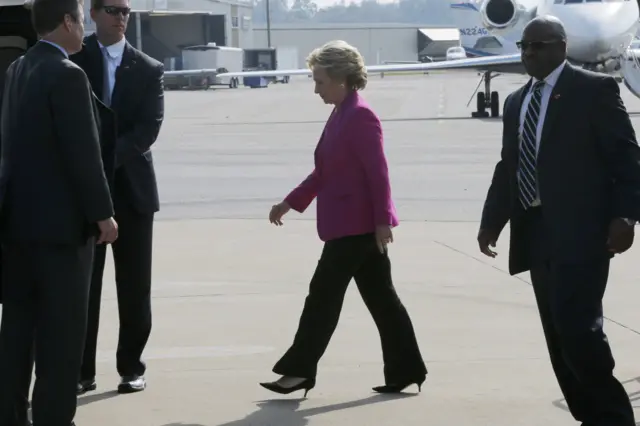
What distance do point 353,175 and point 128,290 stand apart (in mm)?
1317

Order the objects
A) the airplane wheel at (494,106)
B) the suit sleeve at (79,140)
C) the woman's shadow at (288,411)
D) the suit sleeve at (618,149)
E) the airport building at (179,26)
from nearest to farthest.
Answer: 1. the suit sleeve at (79,140)
2. the suit sleeve at (618,149)
3. the woman's shadow at (288,411)
4. the airplane wheel at (494,106)
5. the airport building at (179,26)

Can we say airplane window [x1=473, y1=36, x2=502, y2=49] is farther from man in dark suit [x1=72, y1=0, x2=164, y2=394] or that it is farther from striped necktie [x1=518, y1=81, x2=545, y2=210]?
striped necktie [x1=518, y1=81, x2=545, y2=210]

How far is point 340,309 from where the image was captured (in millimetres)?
6270

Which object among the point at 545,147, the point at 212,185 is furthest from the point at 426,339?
the point at 212,185

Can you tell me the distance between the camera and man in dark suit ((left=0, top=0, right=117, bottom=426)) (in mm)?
4984

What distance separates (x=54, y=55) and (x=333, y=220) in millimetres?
1686

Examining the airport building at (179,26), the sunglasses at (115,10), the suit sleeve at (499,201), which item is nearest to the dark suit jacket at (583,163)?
the suit sleeve at (499,201)

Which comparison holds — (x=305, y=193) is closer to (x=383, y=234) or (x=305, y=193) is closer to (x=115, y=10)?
(x=383, y=234)

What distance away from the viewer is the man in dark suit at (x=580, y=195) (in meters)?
5.23

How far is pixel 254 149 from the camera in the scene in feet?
75.9

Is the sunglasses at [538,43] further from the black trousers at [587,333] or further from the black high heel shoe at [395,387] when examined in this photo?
the black high heel shoe at [395,387]

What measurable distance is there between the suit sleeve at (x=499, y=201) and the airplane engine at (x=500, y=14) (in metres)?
32.7

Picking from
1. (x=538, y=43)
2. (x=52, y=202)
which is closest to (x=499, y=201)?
(x=538, y=43)

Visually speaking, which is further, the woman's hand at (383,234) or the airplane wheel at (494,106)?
the airplane wheel at (494,106)
